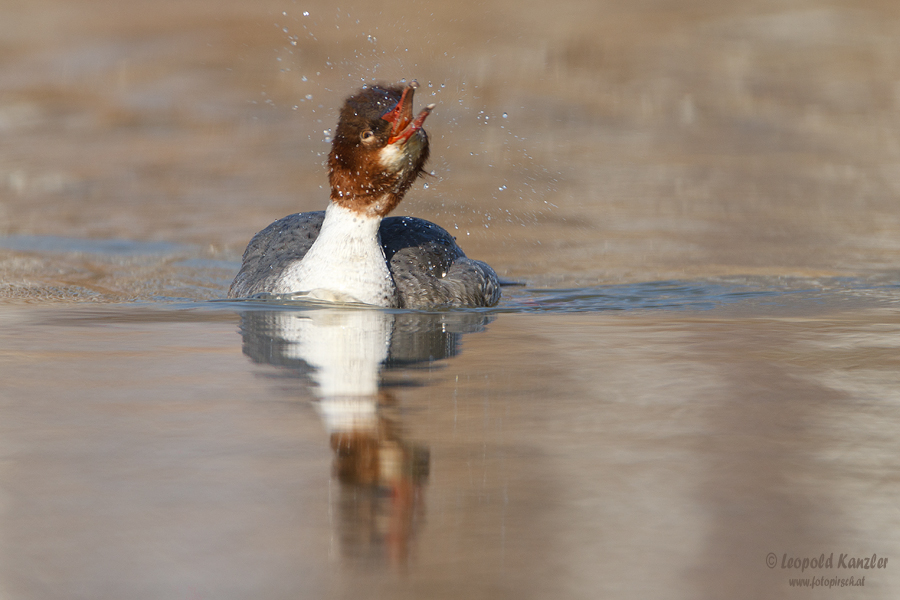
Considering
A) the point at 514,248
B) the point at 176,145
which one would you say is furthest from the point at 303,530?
the point at 176,145

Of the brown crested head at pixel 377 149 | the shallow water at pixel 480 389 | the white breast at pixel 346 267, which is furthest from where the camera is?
the white breast at pixel 346 267

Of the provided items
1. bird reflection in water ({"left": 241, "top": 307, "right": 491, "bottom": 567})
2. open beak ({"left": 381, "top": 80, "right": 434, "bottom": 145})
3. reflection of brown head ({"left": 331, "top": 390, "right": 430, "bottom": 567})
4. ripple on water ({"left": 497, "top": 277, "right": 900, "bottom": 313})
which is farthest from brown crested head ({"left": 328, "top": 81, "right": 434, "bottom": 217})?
reflection of brown head ({"left": 331, "top": 390, "right": 430, "bottom": 567})

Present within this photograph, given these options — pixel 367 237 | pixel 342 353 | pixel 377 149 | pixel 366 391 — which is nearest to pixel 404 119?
pixel 377 149

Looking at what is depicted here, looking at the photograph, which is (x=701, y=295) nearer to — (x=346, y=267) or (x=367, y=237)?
(x=367, y=237)

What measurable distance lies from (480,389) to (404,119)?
7.28ft

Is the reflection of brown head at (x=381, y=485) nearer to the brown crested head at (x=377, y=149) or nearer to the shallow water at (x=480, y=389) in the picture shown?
the shallow water at (x=480, y=389)

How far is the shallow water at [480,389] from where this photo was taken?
2.50 meters

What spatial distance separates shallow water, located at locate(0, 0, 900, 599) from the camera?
250 cm

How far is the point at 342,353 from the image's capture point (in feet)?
15.6

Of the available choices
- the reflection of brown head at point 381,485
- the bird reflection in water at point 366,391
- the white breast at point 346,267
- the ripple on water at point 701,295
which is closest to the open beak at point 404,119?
the white breast at point 346,267

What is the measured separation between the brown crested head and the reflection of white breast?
68 cm

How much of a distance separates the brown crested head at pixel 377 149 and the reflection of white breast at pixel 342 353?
0.68 m

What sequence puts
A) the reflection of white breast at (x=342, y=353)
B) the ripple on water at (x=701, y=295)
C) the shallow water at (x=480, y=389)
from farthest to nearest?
the ripple on water at (x=701, y=295) → the reflection of white breast at (x=342, y=353) → the shallow water at (x=480, y=389)

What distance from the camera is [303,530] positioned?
8.61ft
